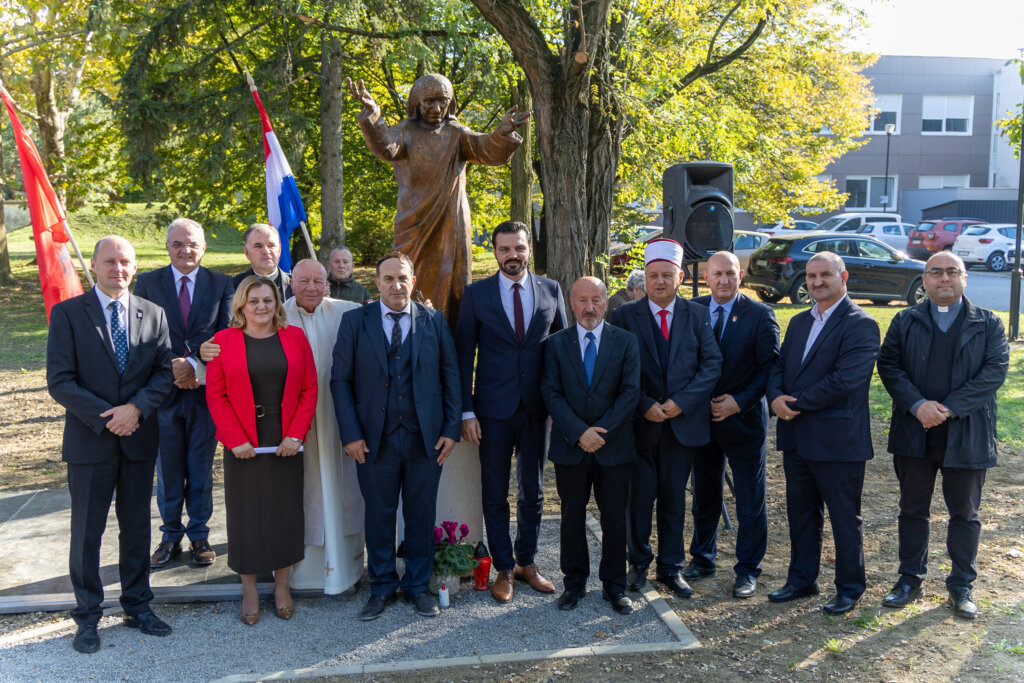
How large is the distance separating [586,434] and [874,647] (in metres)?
1.96

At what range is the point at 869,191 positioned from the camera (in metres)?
46.3

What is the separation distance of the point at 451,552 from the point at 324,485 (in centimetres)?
90

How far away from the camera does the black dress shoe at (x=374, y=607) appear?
5039 millimetres

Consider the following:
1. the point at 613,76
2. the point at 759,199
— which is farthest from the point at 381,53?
the point at 759,199

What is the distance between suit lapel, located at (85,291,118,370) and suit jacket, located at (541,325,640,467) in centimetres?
241

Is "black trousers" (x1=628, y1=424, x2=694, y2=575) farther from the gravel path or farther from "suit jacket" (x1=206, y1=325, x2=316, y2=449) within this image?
"suit jacket" (x1=206, y1=325, x2=316, y2=449)

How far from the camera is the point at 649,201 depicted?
61.8 ft

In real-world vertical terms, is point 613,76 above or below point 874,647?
above

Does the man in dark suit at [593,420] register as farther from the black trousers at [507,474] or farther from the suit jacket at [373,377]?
the suit jacket at [373,377]

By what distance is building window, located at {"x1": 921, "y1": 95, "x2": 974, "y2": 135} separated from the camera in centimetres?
4634

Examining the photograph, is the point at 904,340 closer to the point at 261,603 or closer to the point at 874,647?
the point at 874,647

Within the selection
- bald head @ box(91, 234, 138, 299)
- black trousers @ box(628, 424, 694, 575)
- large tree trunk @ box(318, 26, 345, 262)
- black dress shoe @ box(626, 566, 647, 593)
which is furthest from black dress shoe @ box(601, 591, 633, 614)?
large tree trunk @ box(318, 26, 345, 262)

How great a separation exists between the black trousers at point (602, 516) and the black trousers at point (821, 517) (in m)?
1.08

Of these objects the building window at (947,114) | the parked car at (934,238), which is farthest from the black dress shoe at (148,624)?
the building window at (947,114)
